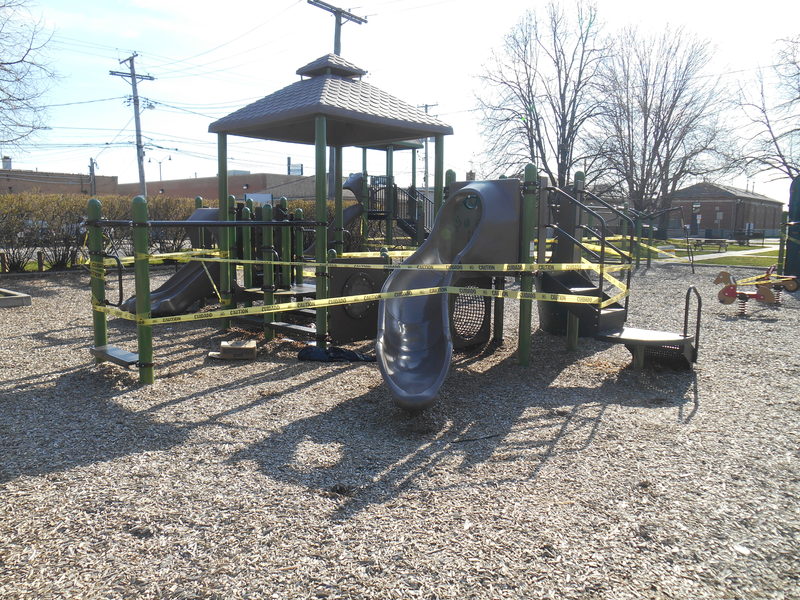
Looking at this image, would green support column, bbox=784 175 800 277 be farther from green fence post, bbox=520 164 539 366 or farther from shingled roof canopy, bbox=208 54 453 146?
green fence post, bbox=520 164 539 366

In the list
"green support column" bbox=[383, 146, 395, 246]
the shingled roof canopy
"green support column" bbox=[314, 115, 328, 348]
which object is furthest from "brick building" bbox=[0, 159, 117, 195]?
"green support column" bbox=[314, 115, 328, 348]

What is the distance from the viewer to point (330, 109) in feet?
22.2

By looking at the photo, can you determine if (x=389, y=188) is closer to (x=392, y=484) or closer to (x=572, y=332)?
(x=572, y=332)

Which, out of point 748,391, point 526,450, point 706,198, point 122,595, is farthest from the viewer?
point 706,198

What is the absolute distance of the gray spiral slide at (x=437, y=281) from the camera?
16.3 feet

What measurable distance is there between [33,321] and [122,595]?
7.76m

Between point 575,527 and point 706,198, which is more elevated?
point 706,198

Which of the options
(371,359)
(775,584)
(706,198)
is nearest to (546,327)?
(371,359)

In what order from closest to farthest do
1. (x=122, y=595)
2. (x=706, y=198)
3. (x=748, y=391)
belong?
(x=122, y=595) → (x=748, y=391) → (x=706, y=198)

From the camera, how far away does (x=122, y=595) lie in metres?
2.45

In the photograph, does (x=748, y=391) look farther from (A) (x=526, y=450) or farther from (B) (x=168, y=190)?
(B) (x=168, y=190)

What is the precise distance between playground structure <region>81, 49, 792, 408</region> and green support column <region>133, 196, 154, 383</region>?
0.01 meters

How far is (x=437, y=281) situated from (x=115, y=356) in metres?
3.15

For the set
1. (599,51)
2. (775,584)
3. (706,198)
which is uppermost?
(599,51)
